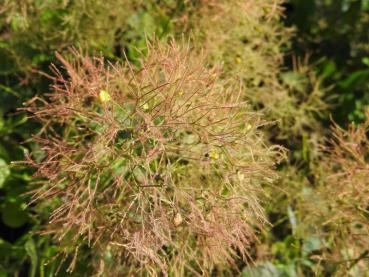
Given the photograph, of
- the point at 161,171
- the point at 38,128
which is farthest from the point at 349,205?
the point at 38,128

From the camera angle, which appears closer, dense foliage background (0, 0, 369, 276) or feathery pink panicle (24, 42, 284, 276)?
feathery pink panicle (24, 42, 284, 276)

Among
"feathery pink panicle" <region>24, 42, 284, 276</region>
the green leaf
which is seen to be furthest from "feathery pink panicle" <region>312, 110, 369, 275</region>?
the green leaf

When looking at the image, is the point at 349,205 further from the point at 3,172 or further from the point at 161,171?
the point at 3,172

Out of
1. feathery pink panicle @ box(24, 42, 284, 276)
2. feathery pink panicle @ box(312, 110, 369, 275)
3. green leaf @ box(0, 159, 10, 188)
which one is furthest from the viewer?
green leaf @ box(0, 159, 10, 188)

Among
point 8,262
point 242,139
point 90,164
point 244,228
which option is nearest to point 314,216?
point 244,228

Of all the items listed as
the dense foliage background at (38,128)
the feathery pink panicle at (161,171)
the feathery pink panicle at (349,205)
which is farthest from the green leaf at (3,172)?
the feathery pink panicle at (349,205)

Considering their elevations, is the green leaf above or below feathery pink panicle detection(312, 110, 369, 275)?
above

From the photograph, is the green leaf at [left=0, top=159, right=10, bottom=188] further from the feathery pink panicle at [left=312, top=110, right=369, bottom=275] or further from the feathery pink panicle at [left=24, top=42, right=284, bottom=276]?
the feathery pink panicle at [left=312, top=110, right=369, bottom=275]

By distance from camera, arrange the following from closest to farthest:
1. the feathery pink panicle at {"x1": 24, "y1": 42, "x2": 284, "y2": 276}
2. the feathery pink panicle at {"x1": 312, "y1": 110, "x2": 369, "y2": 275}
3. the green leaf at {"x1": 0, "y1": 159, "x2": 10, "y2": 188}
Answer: the feathery pink panicle at {"x1": 24, "y1": 42, "x2": 284, "y2": 276}
the feathery pink panicle at {"x1": 312, "y1": 110, "x2": 369, "y2": 275}
the green leaf at {"x1": 0, "y1": 159, "x2": 10, "y2": 188}
